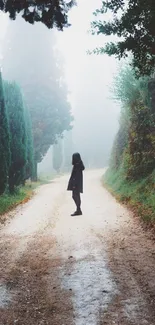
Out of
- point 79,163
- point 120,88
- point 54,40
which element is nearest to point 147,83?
point 120,88

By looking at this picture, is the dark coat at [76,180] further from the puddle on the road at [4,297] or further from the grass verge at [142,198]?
the puddle on the road at [4,297]

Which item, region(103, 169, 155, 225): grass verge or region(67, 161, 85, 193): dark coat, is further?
region(67, 161, 85, 193): dark coat

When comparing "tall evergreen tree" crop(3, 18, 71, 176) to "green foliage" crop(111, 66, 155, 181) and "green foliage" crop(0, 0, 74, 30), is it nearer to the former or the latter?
"green foliage" crop(111, 66, 155, 181)

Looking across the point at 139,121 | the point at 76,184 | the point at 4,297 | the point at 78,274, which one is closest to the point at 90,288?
the point at 78,274

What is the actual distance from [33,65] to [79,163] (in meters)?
27.4

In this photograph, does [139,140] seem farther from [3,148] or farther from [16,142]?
[16,142]

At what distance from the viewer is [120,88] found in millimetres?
17328

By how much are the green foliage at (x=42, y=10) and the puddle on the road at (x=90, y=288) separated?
4.03 metres

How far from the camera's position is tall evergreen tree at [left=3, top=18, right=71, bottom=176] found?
33.6m

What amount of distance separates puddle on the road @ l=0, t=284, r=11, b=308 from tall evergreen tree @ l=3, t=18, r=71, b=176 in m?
28.4

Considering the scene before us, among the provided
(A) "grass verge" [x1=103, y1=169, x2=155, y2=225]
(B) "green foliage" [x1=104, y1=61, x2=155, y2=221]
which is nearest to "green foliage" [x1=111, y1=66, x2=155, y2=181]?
(B) "green foliage" [x1=104, y1=61, x2=155, y2=221]

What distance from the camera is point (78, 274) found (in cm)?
493

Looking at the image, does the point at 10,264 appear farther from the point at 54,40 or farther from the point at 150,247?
the point at 54,40

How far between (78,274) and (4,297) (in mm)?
1170
